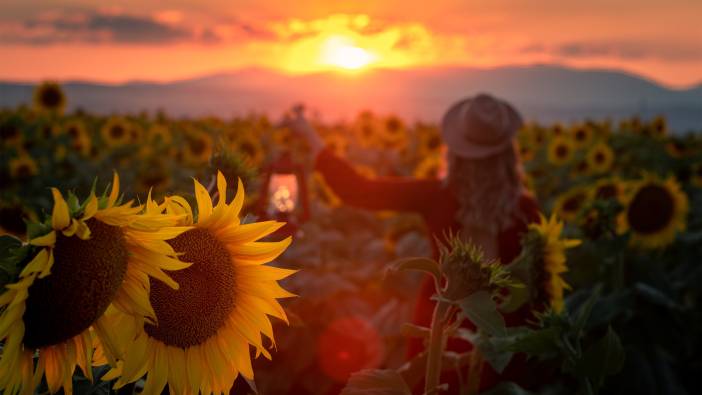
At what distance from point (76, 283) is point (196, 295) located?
0.73ft

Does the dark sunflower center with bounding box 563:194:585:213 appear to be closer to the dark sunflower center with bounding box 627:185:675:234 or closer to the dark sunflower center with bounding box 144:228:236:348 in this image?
the dark sunflower center with bounding box 627:185:675:234

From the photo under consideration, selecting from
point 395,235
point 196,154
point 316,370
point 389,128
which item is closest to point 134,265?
point 316,370

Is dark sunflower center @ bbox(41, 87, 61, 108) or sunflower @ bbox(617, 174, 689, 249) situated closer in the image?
sunflower @ bbox(617, 174, 689, 249)

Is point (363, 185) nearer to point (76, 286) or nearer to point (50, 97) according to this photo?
point (76, 286)

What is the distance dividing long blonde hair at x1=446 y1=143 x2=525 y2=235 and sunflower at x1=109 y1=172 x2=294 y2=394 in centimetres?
277

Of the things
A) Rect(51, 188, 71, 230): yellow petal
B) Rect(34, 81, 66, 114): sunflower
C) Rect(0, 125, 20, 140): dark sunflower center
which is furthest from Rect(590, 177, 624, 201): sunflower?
Rect(34, 81, 66, 114): sunflower

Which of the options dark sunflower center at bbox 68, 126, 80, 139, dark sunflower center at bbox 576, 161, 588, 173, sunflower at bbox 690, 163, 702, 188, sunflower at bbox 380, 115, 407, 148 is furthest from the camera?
sunflower at bbox 380, 115, 407, 148

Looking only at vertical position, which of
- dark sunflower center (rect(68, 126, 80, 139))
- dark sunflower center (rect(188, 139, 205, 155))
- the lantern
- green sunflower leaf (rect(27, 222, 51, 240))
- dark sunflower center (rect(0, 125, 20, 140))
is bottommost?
dark sunflower center (rect(188, 139, 205, 155))

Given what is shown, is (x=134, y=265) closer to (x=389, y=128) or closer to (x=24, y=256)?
(x=24, y=256)

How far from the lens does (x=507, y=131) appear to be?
3.89m

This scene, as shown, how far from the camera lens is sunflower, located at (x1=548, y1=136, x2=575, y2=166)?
10.1m

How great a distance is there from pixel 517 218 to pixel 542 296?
1807 millimetres

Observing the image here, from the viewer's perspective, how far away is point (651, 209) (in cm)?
442

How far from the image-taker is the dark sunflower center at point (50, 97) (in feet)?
35.9
